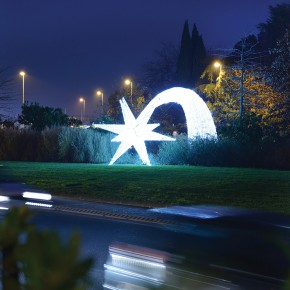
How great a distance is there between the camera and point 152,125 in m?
30.2

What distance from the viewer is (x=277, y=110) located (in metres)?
33.8

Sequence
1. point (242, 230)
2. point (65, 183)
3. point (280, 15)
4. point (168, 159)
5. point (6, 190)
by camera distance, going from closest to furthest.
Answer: point (242, 230) < point (6, 190) < point (65, 183) < point (168, 159) < point (280, 15)

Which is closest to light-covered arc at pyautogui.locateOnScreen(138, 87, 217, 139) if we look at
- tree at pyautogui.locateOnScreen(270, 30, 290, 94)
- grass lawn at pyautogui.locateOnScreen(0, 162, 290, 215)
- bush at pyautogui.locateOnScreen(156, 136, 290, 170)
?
bush at pyautogui.locateOnScreen(156, 136, 290, 170)

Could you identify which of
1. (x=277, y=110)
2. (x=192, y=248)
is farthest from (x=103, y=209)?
(x=277, y=110)

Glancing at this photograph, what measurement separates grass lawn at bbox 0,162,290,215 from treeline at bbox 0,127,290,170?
489 cm

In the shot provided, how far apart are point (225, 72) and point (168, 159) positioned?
12946 millimetres

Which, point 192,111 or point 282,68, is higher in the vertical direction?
point 282,68

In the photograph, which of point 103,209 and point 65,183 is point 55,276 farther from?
point 65,183

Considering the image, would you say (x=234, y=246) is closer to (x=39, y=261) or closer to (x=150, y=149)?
(x=39, y=261)

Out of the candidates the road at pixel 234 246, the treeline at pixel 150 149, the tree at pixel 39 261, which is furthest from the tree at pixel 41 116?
the tree at pixel 39 261

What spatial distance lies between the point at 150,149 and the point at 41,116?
11.9m

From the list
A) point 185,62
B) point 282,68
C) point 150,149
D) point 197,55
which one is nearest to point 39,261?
point 282,68

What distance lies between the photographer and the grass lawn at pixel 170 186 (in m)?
17.1

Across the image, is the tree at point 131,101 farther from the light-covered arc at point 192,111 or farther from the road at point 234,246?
the road at point 234,246
